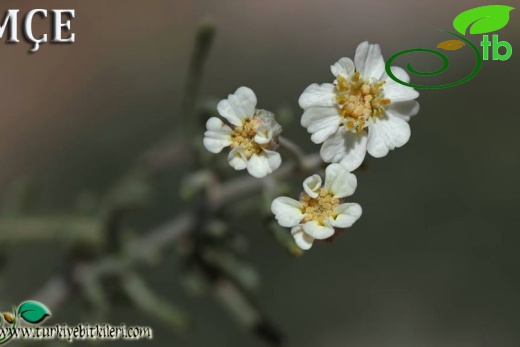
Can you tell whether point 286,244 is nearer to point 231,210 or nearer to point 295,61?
point 231,210

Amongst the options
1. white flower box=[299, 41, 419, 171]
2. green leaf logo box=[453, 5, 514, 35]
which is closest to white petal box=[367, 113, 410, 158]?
white flower box=[299, 41, 419, 171]

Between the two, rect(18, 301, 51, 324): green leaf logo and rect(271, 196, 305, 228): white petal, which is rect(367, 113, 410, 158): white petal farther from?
rect(18, 301, 51, 324): green leaf logo

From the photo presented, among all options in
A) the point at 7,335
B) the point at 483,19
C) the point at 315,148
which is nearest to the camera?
the point at 483,19

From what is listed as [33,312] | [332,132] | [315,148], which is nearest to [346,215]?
[332,132]

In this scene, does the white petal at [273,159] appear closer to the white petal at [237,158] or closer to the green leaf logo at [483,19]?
the white petal at [237,158]

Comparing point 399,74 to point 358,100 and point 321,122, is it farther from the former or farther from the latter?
point 321,122

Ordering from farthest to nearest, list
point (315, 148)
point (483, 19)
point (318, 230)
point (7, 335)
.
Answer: point (315, 148), point (7, 335), point (483, 19), point (318, 230)
